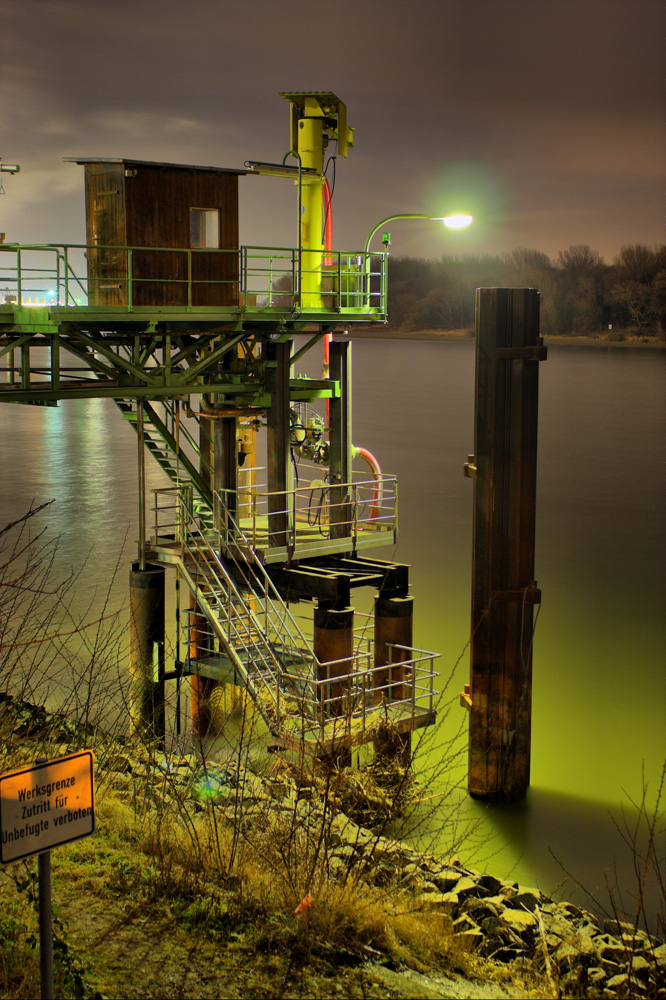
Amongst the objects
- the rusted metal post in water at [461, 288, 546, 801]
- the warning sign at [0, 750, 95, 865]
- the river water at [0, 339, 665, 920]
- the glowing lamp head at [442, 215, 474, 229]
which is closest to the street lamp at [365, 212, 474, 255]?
the glowing lamp head at [442, 215, 474, 229]

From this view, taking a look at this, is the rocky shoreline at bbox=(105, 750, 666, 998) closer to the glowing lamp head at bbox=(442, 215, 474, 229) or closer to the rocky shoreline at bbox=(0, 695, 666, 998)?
the rocky shoreline at bbox=(0, 695, 666, 998)

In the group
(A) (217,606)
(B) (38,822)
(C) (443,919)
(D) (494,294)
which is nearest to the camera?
(B) (38,822)

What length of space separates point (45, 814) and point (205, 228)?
45.1 ft

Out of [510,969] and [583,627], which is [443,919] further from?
[583,627]

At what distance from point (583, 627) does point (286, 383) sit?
619 inches

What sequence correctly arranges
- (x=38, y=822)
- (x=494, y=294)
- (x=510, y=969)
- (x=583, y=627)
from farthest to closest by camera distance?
1. (x=583, y=627)
2. (x=494, y=294)
3. (x=510, y=969)
4. (x=38, y=822)

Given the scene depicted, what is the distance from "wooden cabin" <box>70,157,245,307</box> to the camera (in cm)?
1680

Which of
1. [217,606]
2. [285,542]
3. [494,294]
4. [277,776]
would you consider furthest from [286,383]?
[277,776]

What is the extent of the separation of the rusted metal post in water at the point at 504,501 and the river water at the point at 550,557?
1064mm

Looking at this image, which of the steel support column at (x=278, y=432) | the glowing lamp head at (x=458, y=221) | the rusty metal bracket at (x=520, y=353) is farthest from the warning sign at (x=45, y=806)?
the glowing lamp head at (x=458, y=221)

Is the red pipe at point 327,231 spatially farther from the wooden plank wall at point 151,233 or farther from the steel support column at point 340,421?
the wooden plank wall at point 151,233

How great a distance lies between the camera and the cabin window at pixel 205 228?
1748cm

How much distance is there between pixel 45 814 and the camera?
207 inches

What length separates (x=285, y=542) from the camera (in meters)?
17.9
